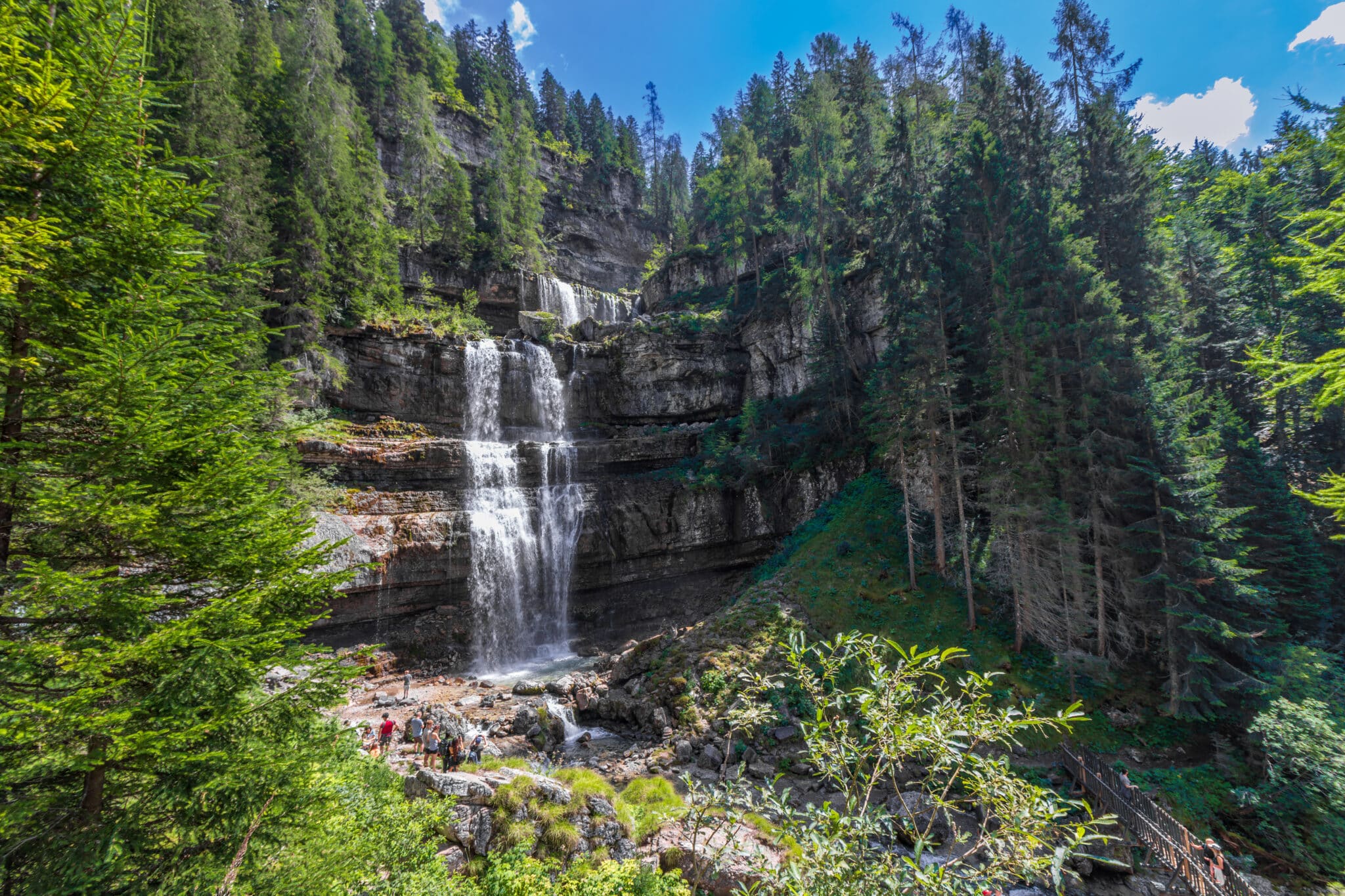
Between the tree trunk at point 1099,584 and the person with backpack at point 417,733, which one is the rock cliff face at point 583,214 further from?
the tree trunk at point 1099,584

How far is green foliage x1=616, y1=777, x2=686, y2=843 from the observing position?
30.9 ft

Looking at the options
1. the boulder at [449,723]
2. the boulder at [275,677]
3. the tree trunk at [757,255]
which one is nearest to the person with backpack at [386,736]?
the boulder at [449,723]

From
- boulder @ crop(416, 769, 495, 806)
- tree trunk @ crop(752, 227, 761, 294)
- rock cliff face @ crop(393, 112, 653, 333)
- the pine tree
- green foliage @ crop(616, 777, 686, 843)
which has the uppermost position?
rock cliff face @ crop(393, 112, 653, 333)

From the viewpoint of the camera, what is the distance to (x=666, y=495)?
95.6 feet

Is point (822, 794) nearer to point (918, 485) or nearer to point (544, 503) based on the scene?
point (918, 485)

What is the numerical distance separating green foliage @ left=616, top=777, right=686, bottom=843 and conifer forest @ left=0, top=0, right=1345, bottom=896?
113 millimetres

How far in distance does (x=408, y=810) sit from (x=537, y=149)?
202ft

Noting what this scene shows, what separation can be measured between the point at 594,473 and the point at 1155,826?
26.1 meters

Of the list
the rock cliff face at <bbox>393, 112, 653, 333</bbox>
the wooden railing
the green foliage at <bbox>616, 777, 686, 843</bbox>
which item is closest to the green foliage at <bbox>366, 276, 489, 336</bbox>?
the rock cliff face at <bbox>393, 112, 653, 333</bbox>

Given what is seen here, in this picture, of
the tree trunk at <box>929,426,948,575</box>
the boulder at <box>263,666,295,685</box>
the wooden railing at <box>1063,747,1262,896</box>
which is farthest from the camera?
the tree trunk at <box>929,426,948,575</box>

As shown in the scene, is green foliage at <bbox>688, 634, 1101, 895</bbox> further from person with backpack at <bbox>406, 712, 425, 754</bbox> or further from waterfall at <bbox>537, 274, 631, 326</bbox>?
waterfall at <bbox>537, 274, 631, 326</bbox>

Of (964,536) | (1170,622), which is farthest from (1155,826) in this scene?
(964,536)

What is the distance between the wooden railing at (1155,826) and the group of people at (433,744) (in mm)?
16110

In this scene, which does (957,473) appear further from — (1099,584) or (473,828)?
(473,828)
